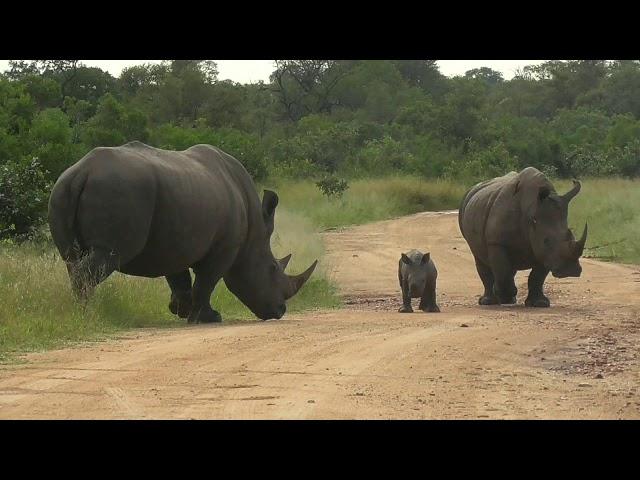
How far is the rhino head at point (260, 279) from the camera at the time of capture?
13812mm

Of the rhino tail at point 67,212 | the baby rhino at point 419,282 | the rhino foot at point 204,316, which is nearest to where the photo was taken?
the rhino tail at point 67,212

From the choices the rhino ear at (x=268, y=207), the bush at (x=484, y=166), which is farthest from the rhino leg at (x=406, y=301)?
the bush at (x=484, y=166)

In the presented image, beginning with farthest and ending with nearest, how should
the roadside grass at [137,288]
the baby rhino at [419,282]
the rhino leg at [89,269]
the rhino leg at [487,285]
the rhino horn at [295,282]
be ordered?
the rhino leg at [487,285], the baby rhino at [419,282], the rhino horn at [295,282], the rhino leg at [89,269], the roadside grass at [137,288]

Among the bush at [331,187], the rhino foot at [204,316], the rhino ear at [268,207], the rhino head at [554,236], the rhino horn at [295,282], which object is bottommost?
the bush at [331,187]

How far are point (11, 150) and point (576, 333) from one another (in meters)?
10.9

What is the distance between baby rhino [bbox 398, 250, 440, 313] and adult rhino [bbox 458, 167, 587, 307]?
132 centimetres

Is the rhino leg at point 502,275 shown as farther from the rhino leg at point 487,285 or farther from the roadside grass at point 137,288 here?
the roadside grass at point 137,288

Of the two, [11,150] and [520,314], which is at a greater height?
[11,150]

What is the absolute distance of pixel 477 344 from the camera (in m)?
10.4

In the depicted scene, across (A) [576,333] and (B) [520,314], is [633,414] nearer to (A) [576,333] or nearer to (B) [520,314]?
(A) [576,333]

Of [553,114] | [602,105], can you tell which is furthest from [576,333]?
[553,114]

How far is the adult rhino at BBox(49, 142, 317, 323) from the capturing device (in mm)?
11680

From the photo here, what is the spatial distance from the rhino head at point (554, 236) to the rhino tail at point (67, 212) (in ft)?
20.2

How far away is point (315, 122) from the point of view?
2318 inches
